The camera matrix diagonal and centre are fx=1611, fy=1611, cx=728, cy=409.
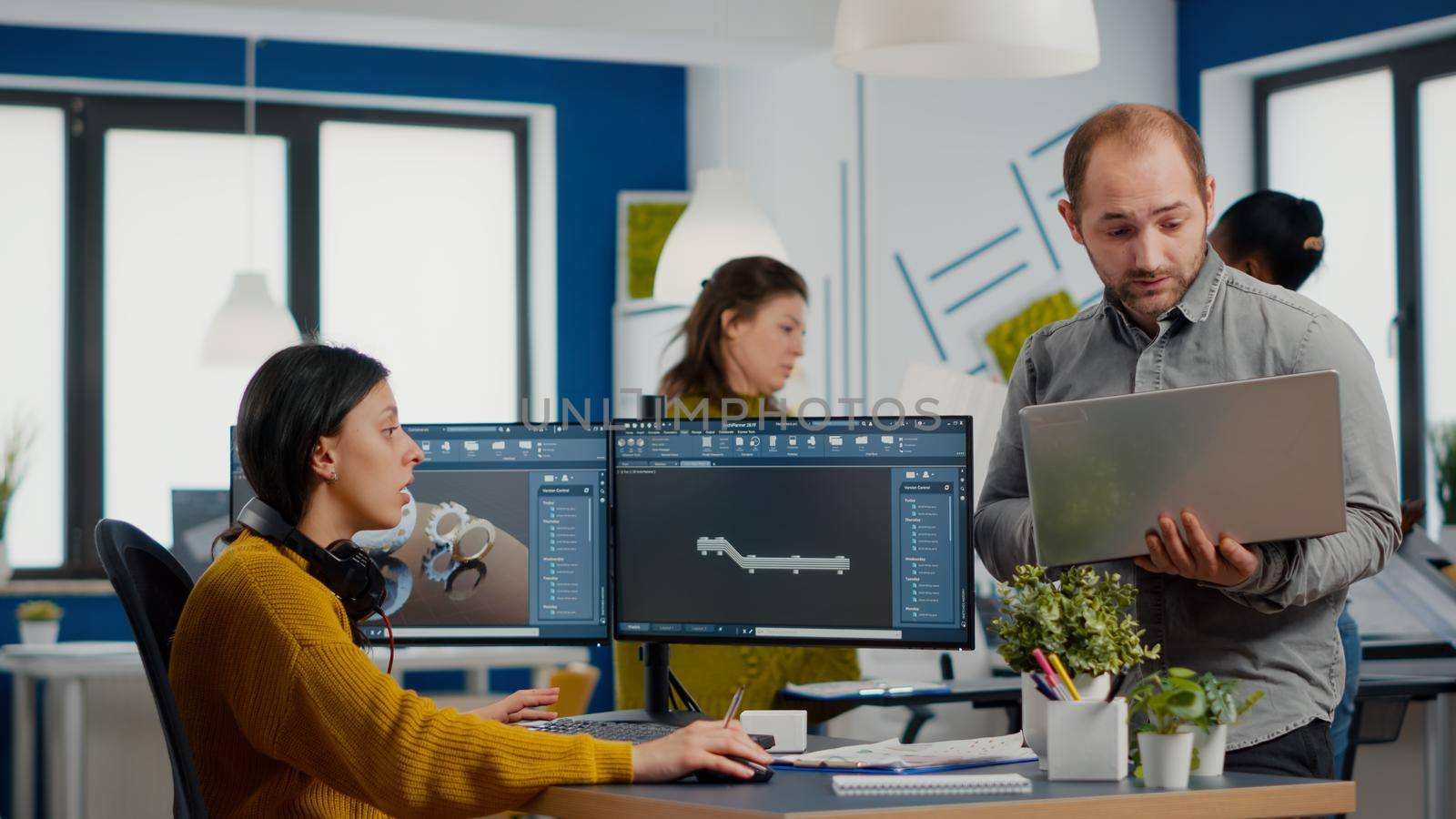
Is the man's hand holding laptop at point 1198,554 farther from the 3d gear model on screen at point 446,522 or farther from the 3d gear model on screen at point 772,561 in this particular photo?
the 3d gear model on screen at point 446,522

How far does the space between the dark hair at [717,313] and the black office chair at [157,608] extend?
51.6 inches

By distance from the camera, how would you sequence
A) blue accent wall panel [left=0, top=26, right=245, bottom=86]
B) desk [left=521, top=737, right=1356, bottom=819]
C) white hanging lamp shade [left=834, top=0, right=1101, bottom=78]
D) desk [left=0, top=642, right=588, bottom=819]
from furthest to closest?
blue accent wall panel [left=0, top=26, right=245, bottom=86] → desk [left=0, top=642, right=588, bottom=819] → white hanging lamp shade [left=834, top=0, right=1101, bottom=78] → desk [left=521, top=737, right=1356, bottom=819]

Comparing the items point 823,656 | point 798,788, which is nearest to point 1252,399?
point 798,788

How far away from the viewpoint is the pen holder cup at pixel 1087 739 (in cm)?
165

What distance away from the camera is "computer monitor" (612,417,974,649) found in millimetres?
2072

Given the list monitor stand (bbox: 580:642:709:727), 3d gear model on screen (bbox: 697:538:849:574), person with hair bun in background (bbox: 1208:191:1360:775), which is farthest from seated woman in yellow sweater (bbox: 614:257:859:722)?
person with hair bun in background (bbox: 1208:191:1360:775)

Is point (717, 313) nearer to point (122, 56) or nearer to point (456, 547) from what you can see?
point (456, 547)

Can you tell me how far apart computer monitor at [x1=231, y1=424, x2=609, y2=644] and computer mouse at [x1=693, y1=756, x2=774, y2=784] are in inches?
20.2

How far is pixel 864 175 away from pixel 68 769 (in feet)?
10.2

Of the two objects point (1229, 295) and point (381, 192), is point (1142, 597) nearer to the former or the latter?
point (1229, 295)

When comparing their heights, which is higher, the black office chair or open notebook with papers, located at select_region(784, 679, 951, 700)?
the black office chair

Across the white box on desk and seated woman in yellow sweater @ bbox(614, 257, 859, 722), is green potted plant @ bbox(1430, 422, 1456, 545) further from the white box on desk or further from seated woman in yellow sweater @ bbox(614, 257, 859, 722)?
the white box on desk

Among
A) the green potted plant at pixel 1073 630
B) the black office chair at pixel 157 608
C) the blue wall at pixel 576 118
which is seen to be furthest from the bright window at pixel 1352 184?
the black office chair at pixel 157 608

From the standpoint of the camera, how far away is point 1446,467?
472 centimetres
